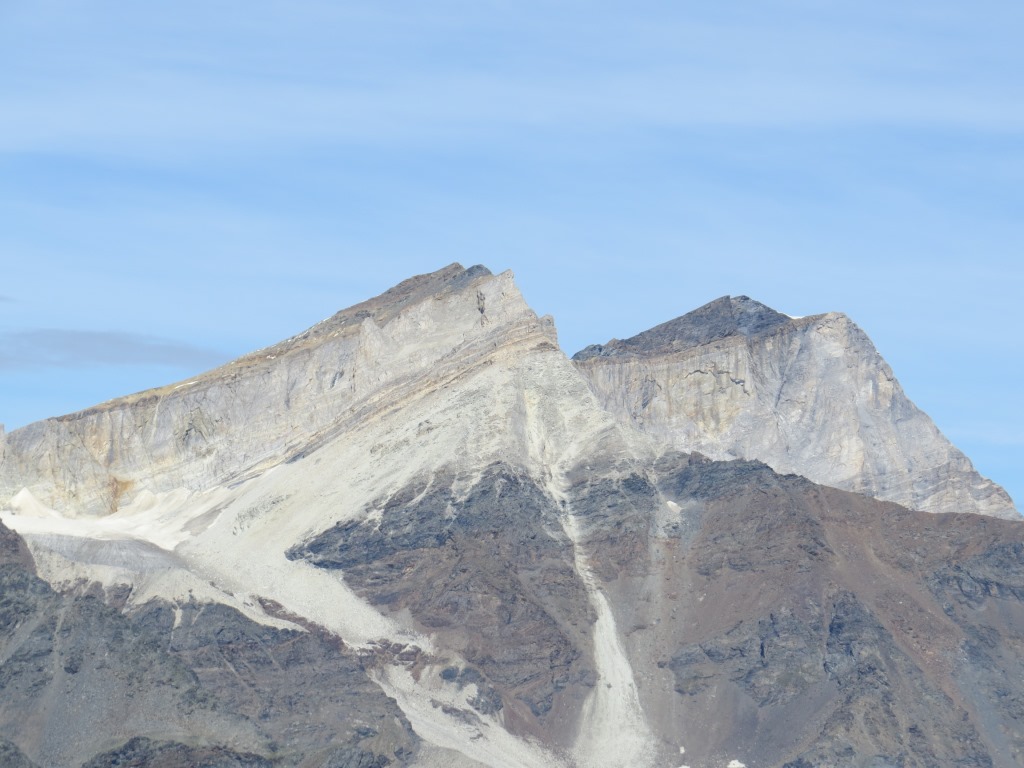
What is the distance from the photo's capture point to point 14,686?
199 m

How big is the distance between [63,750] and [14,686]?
10087 millimetres

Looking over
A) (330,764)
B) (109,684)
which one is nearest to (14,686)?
(109,684)

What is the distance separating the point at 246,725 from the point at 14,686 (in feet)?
51.9

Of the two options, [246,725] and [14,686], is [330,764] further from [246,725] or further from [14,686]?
[14,686]

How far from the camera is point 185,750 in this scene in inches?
7431

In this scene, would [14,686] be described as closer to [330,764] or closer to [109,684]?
[109,684]

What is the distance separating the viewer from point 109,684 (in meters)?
198

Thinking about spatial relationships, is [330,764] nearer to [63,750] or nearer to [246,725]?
[246,725]

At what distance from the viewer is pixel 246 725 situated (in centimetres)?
19950

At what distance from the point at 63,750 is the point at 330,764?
18555 mm

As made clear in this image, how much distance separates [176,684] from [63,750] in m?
11.6

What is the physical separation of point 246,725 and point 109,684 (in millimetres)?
9636

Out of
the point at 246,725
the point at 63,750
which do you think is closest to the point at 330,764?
the point at 246,725
